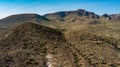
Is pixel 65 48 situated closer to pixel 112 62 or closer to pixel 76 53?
pixel 76 53

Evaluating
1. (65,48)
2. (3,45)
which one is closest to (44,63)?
(65,48)

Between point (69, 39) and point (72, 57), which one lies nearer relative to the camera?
point (72, 57)

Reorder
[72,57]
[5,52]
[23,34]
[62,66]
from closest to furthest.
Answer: [62,66]
[72,57]
[5,52]
[23,34]

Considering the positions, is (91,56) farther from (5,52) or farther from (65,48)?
(5,52)

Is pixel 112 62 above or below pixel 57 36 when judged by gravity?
below

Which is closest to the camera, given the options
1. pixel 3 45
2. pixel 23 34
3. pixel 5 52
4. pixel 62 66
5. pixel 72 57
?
pixel 62 66

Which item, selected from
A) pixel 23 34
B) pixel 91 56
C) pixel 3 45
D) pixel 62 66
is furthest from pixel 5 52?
pixel 91 56
